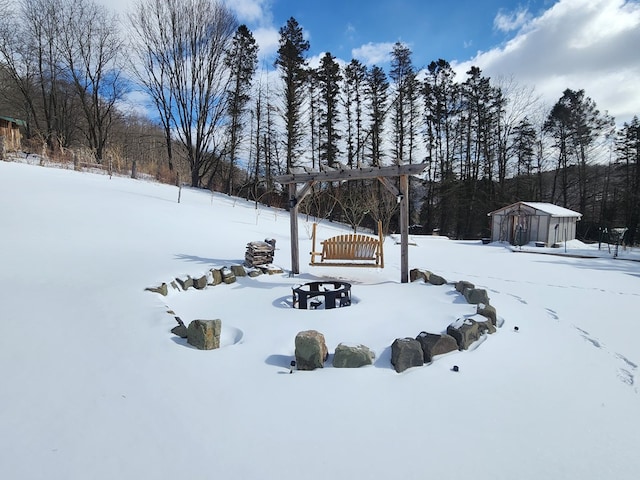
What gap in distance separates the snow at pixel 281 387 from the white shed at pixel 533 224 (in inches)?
447

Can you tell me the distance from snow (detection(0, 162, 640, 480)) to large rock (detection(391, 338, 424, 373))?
0.12 meters

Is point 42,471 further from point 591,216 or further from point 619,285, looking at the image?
point 591,216

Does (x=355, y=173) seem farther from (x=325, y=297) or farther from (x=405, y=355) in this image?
(x=405, y=355)

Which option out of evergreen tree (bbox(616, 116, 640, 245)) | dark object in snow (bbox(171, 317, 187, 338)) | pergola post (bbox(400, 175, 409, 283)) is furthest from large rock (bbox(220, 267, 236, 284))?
evergreen tree (bbox(616, 116, 640, 245))

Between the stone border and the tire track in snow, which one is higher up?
the stone border

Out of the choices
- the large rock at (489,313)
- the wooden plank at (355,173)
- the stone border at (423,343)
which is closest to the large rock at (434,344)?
the stone border at (423,343)

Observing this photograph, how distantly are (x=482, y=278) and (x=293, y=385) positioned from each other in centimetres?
577

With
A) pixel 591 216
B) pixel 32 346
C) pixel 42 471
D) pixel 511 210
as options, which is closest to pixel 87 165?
pixel 32 346

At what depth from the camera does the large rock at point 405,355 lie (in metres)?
2.77

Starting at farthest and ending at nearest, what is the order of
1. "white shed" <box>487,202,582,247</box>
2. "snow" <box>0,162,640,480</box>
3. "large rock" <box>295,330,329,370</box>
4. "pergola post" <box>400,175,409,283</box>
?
"white shed" <box>487,202,582,247</box> < "pergola post" <box>400,175,409,283</box> < "large rock" <box>295,330,329,370</box> < "snow" <box>0,162,640,480</box>

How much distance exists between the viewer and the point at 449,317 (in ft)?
12.8

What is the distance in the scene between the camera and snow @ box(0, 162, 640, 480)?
1.79m

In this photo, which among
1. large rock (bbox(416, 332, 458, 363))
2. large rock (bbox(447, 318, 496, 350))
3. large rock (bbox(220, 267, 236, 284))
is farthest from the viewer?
large rock (bbox(220, 267, 236, 284))

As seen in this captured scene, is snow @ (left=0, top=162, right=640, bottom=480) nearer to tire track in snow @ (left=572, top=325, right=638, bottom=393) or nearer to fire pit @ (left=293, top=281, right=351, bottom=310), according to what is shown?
tire track in snow @ (left=572, top=325, right=638, bottom=393)
